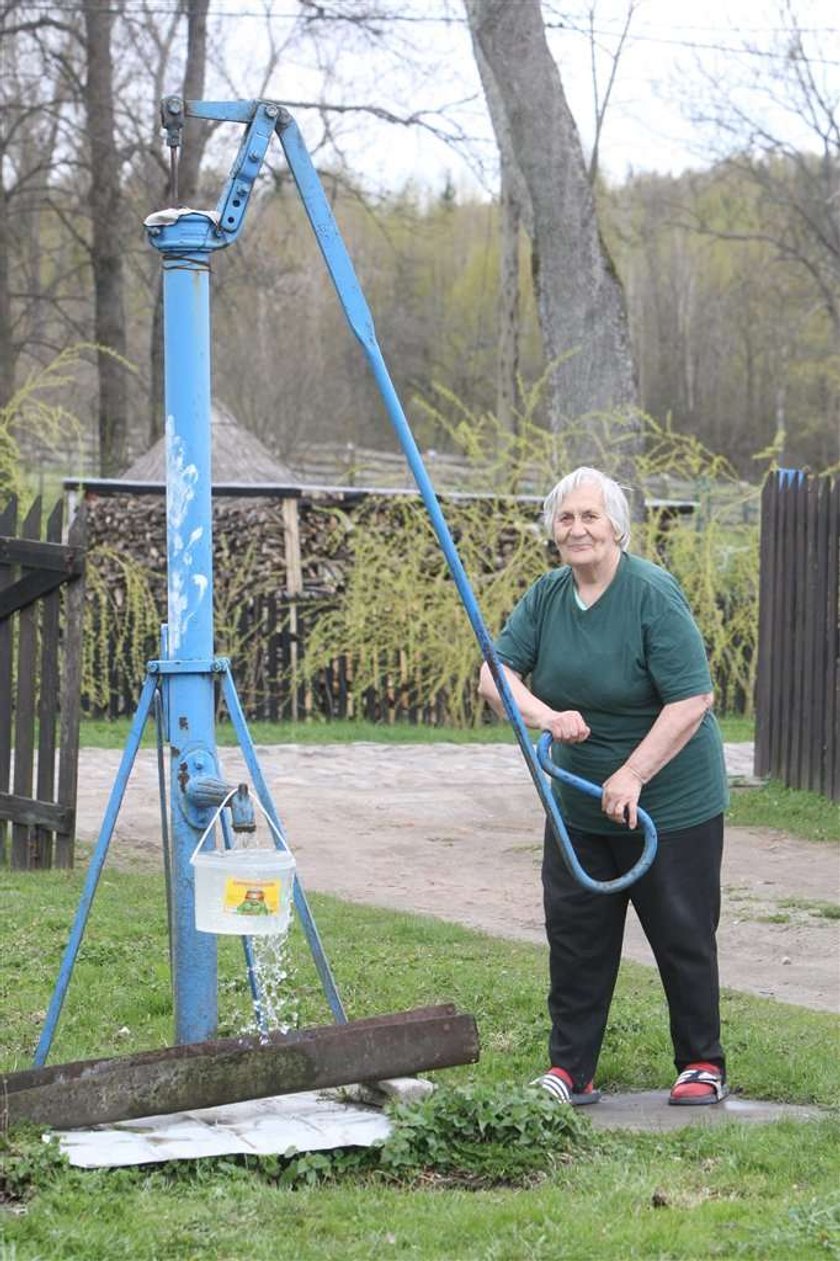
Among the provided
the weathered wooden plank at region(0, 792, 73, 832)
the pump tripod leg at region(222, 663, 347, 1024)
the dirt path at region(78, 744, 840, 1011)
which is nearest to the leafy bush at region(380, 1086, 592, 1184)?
the pump tripod leg at region(222, 663, 347, 1024)

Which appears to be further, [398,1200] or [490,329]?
[490,329]

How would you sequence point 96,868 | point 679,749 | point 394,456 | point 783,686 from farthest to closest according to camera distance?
point 394,456
point 783,686
point 679,749
point 96,868

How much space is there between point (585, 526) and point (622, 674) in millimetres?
424

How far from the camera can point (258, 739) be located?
50.7ft

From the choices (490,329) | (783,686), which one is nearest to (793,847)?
(783,686)

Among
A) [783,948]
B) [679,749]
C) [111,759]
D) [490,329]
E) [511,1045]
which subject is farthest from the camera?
[490,329]

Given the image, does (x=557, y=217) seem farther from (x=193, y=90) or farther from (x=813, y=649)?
(x=193, y=90)

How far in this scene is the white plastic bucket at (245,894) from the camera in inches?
157

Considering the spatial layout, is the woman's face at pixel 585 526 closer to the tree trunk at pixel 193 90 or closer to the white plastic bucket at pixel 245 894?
the white plastic bucket at pixel 245 894

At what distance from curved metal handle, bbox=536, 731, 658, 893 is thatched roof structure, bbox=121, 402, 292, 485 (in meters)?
16.2

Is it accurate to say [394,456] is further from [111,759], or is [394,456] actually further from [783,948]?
[783,948]

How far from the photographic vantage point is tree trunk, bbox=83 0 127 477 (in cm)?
2562

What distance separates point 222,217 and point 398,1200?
2.46m

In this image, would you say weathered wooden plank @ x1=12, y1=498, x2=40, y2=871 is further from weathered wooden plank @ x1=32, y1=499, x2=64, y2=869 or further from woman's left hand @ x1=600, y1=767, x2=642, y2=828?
woman's left hand @ x1=600, y1=767, x2=642, y2=828
